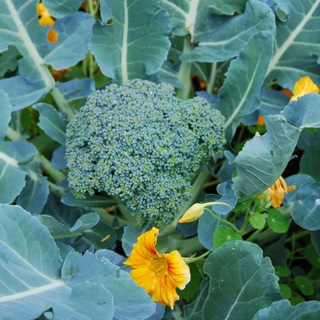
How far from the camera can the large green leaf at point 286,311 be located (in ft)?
2.32

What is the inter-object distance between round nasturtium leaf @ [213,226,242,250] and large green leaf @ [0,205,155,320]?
0.16m

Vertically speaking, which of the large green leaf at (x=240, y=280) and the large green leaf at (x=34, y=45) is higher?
the large green leaf at (x=34, y=45)

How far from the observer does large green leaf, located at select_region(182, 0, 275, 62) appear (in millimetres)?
931

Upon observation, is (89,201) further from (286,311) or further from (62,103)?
(286,311)

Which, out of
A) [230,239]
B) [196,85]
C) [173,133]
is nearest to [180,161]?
[173,133]

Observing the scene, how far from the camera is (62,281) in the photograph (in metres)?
0.74

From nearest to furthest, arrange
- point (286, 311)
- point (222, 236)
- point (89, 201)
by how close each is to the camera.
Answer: point (286, 311), point (222, 236), point (89, 201)

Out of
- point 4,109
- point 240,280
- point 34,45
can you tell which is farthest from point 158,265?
point 34,45

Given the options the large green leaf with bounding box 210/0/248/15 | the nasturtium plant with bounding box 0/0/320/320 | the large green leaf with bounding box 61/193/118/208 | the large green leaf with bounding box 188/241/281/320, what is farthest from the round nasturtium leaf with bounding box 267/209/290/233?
the large green leaf with bounding box 210/0/248/15

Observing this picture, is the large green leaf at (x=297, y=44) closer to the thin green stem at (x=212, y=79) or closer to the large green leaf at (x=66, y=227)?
the thin green stem at (x=212, y=79)

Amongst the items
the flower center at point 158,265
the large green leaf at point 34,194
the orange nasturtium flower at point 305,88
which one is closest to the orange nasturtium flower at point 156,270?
the flower center at point 158,265

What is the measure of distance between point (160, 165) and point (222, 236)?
0.14 metres

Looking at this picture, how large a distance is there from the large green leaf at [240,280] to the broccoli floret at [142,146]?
0.15 meters

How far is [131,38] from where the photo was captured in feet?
3.14
